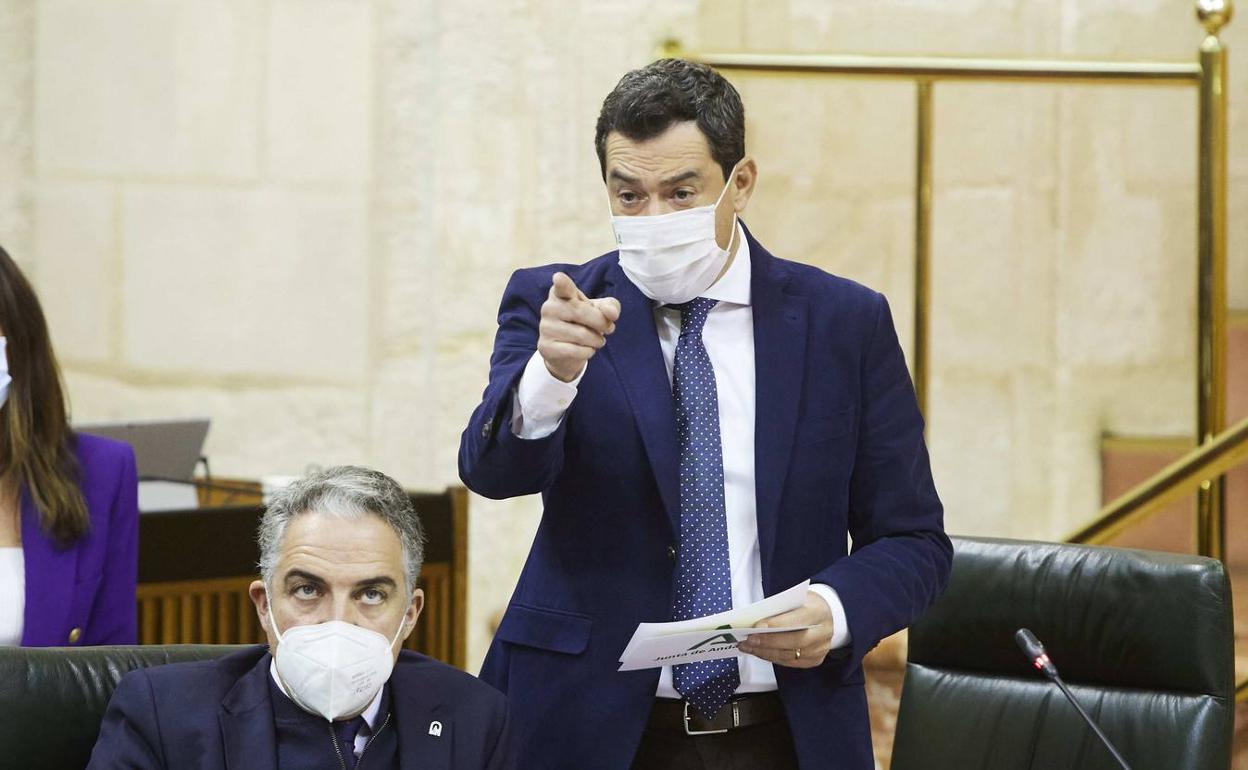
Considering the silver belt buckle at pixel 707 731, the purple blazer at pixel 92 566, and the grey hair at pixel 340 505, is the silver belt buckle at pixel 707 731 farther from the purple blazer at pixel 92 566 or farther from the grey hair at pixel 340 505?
the purple blazer at pixel 92 566

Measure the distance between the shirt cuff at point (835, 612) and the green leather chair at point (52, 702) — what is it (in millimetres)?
895

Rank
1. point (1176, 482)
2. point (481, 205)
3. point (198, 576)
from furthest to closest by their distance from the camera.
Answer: point (481, 205) → point (1176, 482) → point (198, 576)

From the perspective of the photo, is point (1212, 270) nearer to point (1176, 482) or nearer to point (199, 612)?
point (1176, 482)

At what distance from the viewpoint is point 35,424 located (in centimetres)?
285

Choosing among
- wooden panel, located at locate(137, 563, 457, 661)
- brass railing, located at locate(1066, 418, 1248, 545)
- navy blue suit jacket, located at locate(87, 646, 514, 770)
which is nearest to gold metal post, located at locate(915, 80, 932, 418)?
brass railing, located at locate(1066, 418, 1248, 545)

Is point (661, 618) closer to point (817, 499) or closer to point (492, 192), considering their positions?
point (817, 499)

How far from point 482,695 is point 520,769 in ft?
0.34

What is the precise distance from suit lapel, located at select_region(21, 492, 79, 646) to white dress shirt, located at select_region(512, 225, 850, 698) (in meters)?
1.17

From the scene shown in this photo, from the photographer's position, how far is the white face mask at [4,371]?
9.20 ft

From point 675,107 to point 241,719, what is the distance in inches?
35.5

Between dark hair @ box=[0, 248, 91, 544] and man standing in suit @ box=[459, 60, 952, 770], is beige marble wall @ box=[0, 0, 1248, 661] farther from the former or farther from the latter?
man standing in suit @ box=[459, 60, 952, 770]

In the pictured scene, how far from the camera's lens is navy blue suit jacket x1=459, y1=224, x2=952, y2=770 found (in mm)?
2062

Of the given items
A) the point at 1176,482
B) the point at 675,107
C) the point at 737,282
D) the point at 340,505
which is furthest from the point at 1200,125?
the point at 340,505

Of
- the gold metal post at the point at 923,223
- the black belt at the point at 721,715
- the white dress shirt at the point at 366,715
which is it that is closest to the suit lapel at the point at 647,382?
the black belt at the point at 721,715
